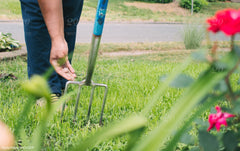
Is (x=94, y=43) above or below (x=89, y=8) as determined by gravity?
above

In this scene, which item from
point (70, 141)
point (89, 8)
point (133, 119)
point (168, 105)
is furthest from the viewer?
point (89, 8)

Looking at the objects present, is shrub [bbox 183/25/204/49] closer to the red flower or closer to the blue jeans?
the blue jeans

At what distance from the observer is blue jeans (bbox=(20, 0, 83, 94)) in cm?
189

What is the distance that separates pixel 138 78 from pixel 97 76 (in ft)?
1.48

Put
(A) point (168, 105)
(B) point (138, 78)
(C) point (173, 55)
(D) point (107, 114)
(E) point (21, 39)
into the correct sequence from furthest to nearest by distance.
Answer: (E) point (21, 39), (C) point (173, 55), (B) point (138, 78), (A) point (168, 105), (D) point (107, 114)

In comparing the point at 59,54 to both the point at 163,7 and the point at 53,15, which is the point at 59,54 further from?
the point at 163,7

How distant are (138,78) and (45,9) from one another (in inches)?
59.7

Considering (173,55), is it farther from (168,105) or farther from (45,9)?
(45,9)

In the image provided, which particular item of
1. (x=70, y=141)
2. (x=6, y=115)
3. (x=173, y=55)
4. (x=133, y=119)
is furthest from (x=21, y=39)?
(x=133, y=119)

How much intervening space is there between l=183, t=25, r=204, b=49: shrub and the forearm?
496 cm

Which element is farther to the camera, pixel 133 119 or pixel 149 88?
pixel 149 88

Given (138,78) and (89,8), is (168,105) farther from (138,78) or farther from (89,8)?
(89,8)

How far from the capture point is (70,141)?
4.46ft

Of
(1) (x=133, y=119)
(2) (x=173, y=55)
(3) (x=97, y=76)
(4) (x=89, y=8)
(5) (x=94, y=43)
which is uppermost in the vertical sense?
(1) (x=133, y=119)
